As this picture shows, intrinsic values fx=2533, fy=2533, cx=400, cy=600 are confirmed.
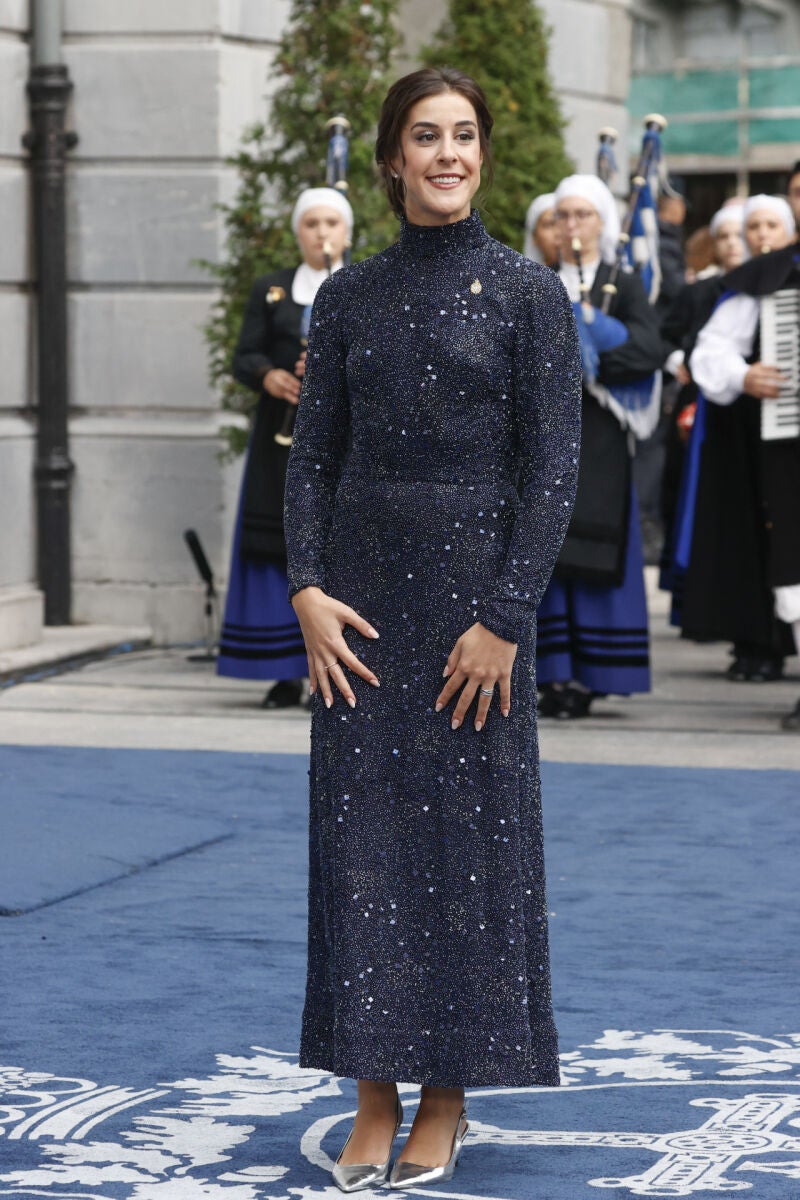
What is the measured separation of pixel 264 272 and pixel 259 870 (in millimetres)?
4403

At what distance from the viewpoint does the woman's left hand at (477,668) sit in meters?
3.77

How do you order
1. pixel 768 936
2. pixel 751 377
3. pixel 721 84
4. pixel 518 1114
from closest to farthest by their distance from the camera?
1. pixel 518 1114
2. pixel 768 936
3. pixel 751 377
4. pixel 721 84

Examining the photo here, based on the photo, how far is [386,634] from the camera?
12.6 ft

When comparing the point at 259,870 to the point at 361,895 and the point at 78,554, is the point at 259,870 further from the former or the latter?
the point at 78,554

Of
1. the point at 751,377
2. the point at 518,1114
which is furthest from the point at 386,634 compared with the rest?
the point at 751,377

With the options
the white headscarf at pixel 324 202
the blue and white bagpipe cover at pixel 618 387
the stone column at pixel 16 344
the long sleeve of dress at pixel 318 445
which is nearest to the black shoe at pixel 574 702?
the blue and white bagpipe cover at pixel 618 387

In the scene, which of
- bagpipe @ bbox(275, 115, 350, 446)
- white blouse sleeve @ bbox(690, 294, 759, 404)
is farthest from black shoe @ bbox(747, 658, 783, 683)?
bagpipe @ bbox(275, 115, 350, 446)

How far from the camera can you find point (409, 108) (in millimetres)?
3844

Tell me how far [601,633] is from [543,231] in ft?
4.78

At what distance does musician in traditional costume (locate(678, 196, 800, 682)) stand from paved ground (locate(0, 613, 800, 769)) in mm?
367

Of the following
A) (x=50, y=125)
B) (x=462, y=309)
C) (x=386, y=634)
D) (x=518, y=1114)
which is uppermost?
(x=50, y=125)

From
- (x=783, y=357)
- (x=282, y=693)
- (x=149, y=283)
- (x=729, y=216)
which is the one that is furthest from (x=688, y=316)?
(x=282, y=693)

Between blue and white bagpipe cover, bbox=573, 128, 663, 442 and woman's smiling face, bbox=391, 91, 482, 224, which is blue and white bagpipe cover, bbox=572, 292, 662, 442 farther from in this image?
woman's smiling face, bbox=391, 91, 482, 224

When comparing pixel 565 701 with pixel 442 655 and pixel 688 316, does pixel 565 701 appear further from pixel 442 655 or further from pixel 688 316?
pixel 442 655
